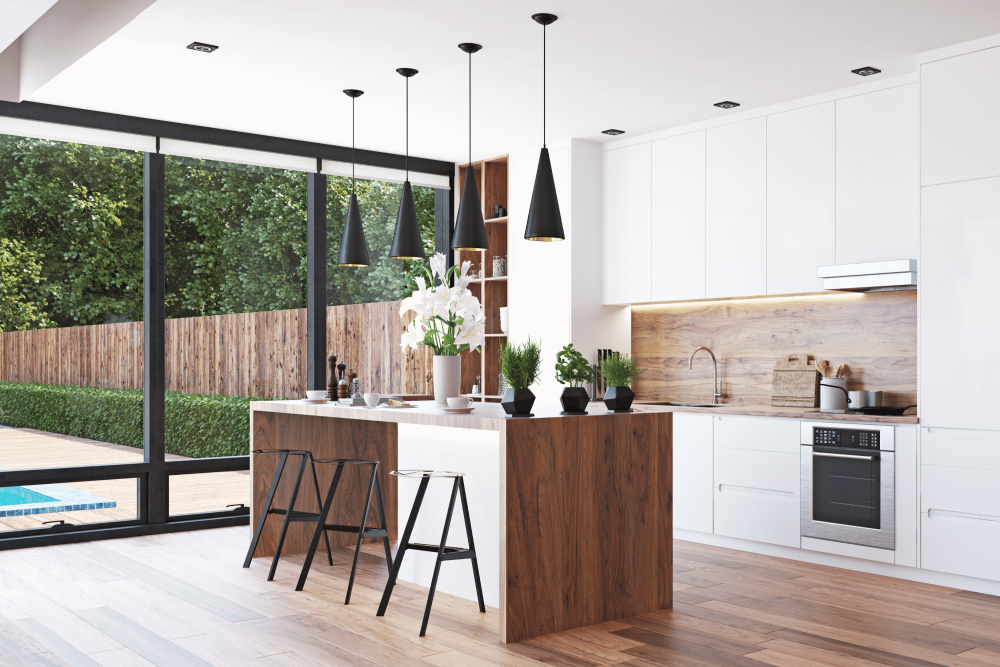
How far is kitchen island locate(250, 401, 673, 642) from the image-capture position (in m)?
3.58

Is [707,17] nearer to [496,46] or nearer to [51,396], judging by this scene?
[496,46]

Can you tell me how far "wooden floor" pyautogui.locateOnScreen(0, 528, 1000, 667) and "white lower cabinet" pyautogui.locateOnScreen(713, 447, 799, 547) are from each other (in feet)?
0.90

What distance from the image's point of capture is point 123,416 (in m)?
5.97

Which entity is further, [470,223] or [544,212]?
[470,223]

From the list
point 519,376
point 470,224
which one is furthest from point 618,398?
point 470,224

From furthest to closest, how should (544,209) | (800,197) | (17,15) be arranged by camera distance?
(800,197)
(17,15)
(544,209)

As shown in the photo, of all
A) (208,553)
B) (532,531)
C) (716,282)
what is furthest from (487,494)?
(716,282)

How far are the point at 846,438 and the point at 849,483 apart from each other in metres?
0.24

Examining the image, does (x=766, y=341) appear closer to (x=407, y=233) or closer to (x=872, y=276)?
(x=872, y=276)

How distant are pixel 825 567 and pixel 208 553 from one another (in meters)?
3.50

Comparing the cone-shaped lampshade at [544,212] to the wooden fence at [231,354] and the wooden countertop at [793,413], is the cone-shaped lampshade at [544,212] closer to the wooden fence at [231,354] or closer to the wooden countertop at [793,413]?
the wooden countertop at [793,413]

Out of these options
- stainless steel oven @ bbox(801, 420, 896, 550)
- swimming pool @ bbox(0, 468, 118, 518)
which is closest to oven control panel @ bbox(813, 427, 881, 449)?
stainless steel oven @ bbox(801, 420, 896, 550)

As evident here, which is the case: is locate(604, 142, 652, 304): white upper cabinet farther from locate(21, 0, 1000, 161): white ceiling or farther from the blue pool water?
the blue pool water

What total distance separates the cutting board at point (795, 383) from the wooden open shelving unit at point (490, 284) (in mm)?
2276
